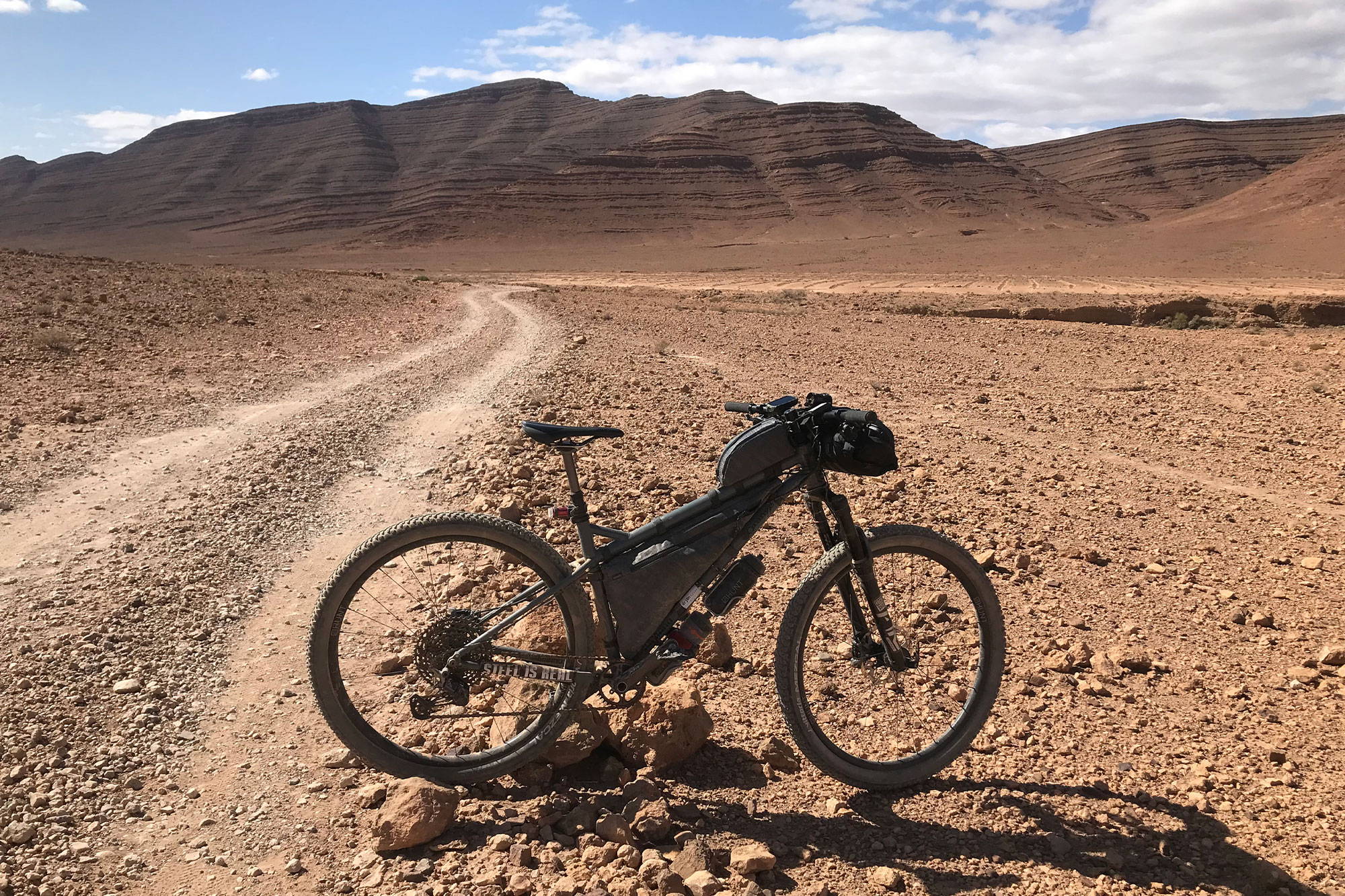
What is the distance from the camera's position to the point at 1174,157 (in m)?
134

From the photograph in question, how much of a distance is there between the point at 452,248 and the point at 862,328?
3054 inches

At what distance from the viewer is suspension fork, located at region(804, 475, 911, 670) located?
9.80 ft

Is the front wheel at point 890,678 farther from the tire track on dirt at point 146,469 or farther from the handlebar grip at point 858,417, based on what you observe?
the tire track on dirt at point 146,469

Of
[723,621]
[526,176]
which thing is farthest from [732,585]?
[526,176]

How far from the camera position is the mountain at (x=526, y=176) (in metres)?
100

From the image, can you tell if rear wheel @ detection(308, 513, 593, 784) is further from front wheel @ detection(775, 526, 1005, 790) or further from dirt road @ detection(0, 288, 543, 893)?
front wheel @ detection(775, 526, 1005, 790)

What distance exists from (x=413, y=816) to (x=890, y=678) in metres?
2.01

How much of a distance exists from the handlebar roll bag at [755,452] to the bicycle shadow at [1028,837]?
1177 millimetres

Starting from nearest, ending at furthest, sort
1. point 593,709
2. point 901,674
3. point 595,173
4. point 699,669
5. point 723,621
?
1. point 593,709
2. point 901,674
3. point 699,669
4. point 723,621
5. point 595,173

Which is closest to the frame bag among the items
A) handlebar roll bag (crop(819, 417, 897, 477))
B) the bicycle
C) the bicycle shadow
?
the bicycle

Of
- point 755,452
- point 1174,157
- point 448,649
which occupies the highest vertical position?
point 1174,157

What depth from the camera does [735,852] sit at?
2.65 meters

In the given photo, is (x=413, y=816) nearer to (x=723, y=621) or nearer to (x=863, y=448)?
(x=863, y=448)

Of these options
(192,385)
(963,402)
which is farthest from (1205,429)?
(192,385)
